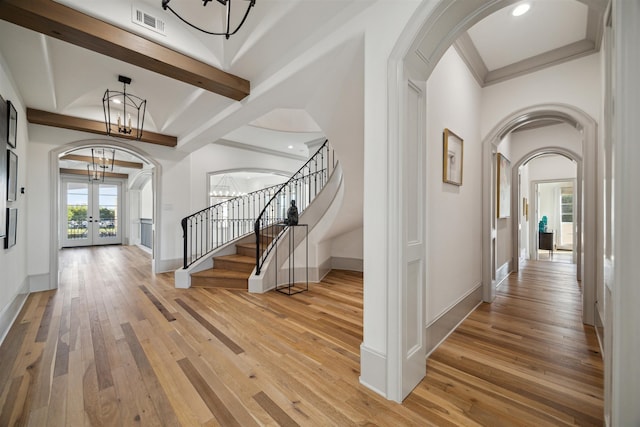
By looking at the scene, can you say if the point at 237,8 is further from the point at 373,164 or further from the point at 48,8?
the point at 373,164

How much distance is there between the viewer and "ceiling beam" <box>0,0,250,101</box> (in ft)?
6.34

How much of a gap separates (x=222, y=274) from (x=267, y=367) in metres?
2.68

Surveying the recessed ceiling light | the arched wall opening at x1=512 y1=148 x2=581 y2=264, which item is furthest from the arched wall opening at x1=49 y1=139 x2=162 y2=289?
the arched wall opening at x1=512 y1=148 x2=581 y2=264

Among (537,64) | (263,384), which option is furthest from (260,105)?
(537,64)

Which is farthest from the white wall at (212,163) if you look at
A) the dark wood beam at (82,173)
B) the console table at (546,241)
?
the console table at (546,241)

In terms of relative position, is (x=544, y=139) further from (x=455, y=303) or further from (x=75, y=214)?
(x=75, y=214)

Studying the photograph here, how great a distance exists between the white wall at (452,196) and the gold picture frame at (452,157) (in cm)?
7

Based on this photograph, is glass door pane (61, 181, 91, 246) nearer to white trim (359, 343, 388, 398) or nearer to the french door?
the french door

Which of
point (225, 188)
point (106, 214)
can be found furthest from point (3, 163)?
point (106, 214)

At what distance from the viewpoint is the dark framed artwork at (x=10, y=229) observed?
283 centimetres

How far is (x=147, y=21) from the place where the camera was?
2.44 m

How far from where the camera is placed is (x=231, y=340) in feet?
8.22

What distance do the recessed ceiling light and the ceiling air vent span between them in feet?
11.1

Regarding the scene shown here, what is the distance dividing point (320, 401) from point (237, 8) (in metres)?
3.29
